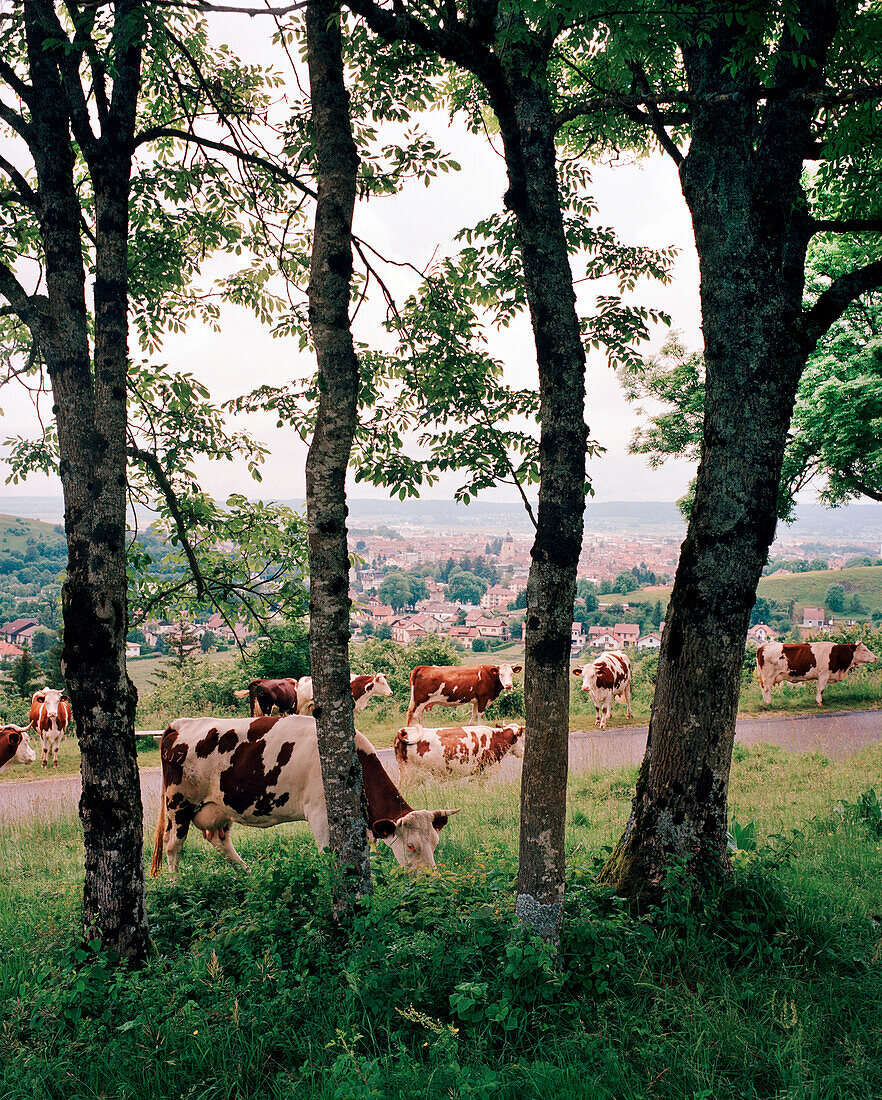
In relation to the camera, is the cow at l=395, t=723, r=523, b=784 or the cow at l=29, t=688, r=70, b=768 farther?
the cow at l=29, t=688, r=70, b=768

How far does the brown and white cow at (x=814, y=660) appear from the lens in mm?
17891

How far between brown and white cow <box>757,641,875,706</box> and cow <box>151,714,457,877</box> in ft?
50.3

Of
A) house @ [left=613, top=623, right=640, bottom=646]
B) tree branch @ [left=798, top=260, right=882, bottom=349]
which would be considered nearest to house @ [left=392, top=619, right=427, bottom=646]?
house @ [left=613, top=623, right=640, bottom=646]

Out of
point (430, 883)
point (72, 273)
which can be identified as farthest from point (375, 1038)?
point (72, 273)

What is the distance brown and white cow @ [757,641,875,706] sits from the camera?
58.7 ft

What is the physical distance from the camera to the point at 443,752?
10.7 metres

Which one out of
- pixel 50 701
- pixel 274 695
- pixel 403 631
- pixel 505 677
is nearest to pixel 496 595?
pixel 403 631

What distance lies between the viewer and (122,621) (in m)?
4.65

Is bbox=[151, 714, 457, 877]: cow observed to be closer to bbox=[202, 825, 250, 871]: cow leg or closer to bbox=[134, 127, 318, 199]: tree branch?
bbox=[202, 825, 250, 871]: cow leg

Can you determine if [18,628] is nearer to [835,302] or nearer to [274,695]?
[274,695]

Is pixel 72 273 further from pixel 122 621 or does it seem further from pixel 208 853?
pixel 208 853

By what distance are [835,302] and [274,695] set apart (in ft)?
41.2

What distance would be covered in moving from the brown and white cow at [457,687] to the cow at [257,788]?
352 inches

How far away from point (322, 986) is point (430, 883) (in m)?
1.24
